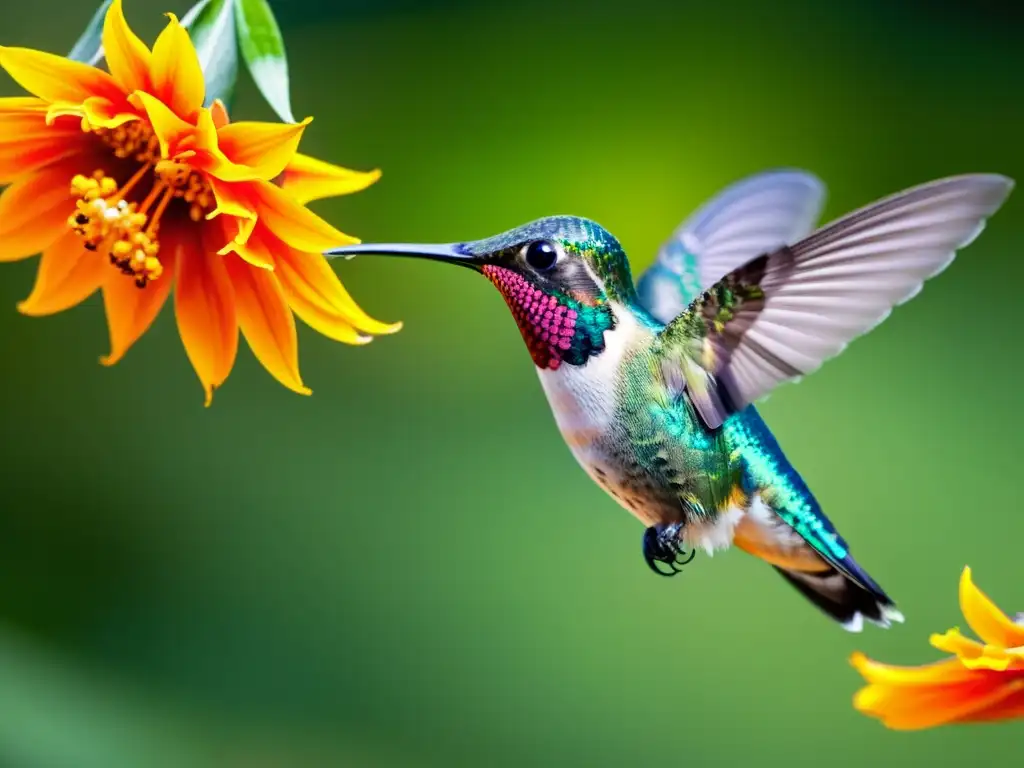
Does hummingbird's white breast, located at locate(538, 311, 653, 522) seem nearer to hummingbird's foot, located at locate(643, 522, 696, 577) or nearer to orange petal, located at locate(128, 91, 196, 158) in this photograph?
hummingbird's foot, located at locate(643, 522, 696, 577)

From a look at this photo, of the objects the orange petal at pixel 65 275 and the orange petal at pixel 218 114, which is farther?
the orange petal at pixel 65 275

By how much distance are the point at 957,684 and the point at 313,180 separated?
0.63 metres

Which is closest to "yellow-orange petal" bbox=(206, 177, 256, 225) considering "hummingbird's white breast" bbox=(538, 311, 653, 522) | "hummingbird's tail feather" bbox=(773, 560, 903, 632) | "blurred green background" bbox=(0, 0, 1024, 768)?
"hummingbird's white breast" bbox=(538, 311, 653, 522)

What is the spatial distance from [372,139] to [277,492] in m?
0.77

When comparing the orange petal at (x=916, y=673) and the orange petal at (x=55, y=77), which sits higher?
the orange petal at (x=55, y=77)

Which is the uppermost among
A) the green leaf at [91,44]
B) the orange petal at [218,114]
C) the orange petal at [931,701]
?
the green leaf at [91,44]

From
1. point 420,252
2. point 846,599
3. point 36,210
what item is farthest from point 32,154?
→ point 846,599

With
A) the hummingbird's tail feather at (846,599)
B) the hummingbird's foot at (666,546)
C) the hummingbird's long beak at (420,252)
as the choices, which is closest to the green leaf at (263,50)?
the hummingbird's long beak at (420,252)

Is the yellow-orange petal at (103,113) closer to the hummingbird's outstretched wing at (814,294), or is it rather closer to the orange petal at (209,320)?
the orange petal at (209,320)

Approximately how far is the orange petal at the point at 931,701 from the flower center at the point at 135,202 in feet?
2.11

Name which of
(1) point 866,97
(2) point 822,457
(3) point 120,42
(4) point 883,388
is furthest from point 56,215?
(1) point 866,97

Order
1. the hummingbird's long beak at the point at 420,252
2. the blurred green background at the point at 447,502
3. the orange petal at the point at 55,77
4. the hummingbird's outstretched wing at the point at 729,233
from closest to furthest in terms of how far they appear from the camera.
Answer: the hummingbird's long beak at the point at 420,252, the orange petal at the point at 55,77, the hummingbird's outstretched wing at the point at 729,233, the blurred green background at the point at 447,502

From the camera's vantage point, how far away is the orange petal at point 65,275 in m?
1.03

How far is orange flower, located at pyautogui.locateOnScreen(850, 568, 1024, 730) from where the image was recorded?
0.92 m
